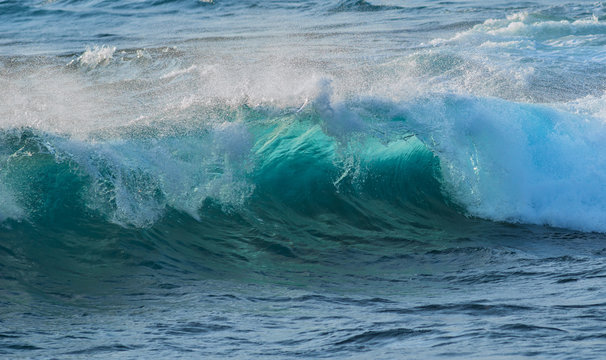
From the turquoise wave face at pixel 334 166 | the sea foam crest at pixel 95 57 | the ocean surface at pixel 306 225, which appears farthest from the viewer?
the sea foam crest at pixel 95 57

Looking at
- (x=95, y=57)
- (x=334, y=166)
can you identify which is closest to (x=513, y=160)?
(x=334, y=166)

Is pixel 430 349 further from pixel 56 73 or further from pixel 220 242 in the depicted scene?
pixel 56 73

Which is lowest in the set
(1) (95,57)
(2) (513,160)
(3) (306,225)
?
(3) (306,225)

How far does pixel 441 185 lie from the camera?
25.5 feet

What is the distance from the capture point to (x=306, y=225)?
281 inches

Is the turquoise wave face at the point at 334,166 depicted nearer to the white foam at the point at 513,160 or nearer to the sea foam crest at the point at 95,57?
the white foam at the point at 513,160

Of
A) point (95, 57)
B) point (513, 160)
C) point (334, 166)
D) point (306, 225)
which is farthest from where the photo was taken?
point (95, 57)

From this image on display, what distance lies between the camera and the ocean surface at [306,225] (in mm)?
4340

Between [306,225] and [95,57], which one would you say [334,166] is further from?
[95,57]

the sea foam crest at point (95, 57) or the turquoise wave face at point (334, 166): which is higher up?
the sea foam crest at point (95, 57)

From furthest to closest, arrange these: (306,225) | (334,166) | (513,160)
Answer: (334,166) < (513,160) < (306,225)

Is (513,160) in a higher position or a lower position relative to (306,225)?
higher

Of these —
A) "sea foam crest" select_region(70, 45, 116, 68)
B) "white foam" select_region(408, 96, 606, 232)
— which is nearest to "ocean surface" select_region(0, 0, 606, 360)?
"white foam" select_region(408, 96, 606, 232)

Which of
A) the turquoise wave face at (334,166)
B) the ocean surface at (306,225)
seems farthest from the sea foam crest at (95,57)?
the turquoise wave face at (334,166)
